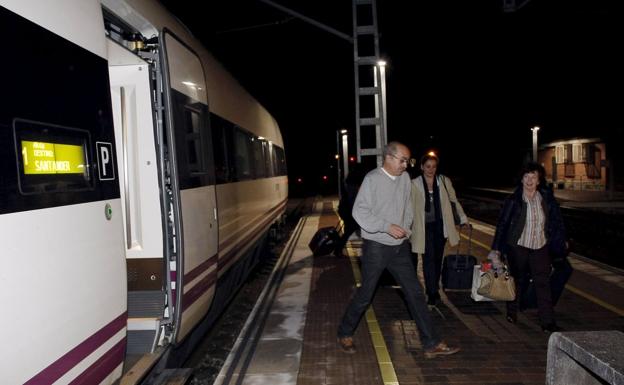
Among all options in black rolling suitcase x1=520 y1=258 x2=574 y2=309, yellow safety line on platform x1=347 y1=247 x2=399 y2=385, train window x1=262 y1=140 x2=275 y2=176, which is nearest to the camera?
yellow safety line on platform x1=347 y1=247 x2=399 y2=385

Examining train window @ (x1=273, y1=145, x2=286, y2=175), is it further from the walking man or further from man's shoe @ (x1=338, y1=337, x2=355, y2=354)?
the walking man

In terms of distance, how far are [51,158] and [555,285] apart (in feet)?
16.8

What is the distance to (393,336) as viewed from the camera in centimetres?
536

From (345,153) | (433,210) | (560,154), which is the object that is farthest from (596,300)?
(560,154)

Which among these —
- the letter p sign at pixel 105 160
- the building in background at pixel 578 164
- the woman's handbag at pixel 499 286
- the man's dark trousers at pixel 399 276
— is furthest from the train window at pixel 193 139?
the building in background at pixel 578 164

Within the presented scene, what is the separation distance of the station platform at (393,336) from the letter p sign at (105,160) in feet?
7.10

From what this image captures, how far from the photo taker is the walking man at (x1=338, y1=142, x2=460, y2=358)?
452cm

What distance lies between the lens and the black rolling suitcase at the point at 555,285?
5.46 metres

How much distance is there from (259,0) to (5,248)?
7.59 meters

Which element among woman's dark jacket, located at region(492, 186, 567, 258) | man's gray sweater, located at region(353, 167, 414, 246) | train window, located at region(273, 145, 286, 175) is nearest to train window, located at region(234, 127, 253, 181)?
man's gray sweater, located at region(353, 167, 414, 246)

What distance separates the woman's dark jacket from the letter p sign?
13.2ft

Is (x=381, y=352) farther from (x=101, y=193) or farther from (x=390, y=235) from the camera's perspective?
(x=101, y=193)

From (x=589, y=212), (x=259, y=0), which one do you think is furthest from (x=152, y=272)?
(x=589, y=212)

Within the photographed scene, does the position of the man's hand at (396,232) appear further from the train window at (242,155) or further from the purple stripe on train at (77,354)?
the train window at (242,155)
